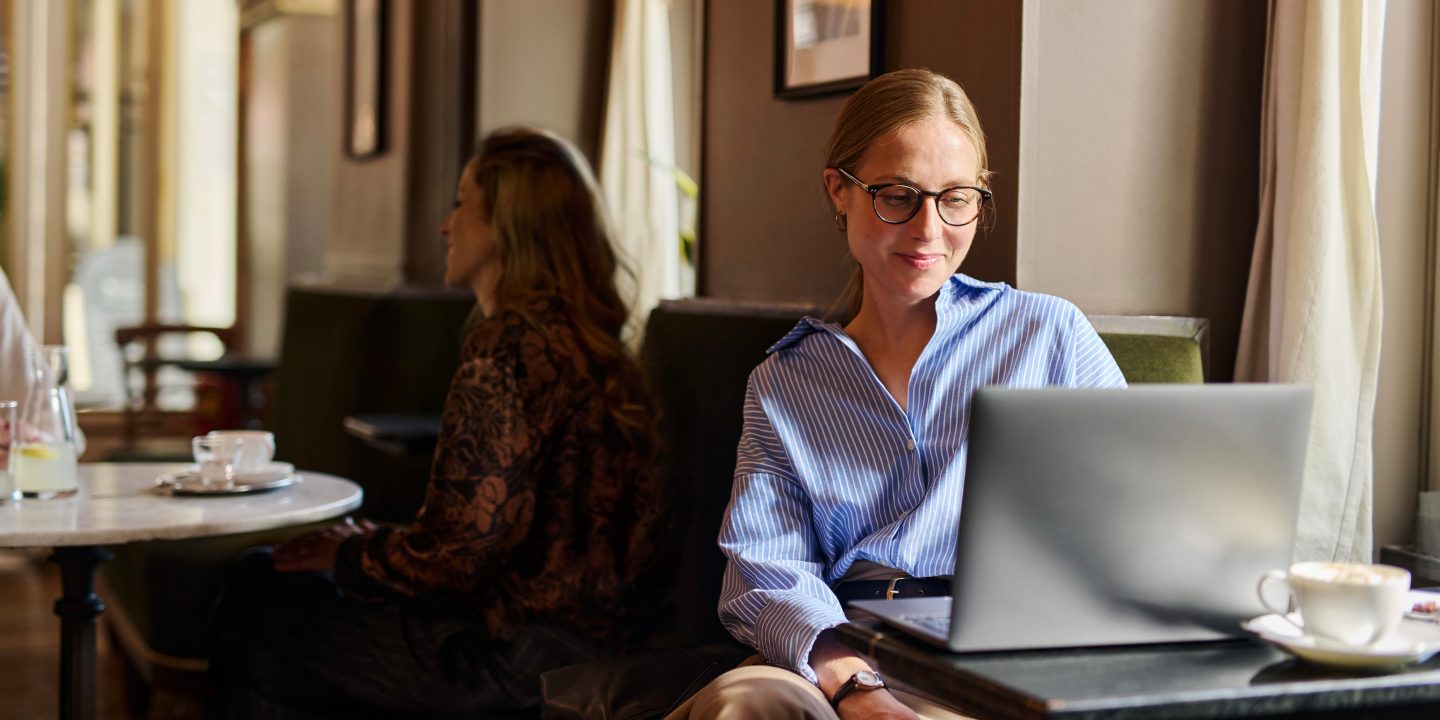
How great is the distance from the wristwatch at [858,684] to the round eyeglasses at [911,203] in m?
0.54

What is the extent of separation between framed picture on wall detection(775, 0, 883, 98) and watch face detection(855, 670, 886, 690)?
47.5 inches

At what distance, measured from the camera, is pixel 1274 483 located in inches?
47.9

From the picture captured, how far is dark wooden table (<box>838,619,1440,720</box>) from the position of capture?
42.8 inches

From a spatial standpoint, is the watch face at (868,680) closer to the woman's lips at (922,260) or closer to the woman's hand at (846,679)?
the woman's hand at (846,679)

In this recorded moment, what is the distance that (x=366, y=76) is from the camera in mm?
4906

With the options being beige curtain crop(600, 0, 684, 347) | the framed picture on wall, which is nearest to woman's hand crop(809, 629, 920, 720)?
the framed picture on wall

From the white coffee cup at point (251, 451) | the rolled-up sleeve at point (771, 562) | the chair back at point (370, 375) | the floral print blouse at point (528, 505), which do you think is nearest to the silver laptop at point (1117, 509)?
the rolled-up sleeve at point (771, 562)

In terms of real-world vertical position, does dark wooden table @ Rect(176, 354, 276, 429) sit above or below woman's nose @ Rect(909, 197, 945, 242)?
below

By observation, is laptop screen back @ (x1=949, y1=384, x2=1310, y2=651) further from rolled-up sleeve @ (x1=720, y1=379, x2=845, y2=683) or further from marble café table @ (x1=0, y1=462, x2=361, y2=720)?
marble café table @ (x1=0, y1=462, x2=361, y2=720)

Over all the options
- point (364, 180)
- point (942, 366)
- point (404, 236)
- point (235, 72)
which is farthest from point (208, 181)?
point (942, 366)

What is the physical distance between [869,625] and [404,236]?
347 cm

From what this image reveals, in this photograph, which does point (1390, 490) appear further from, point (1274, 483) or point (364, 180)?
point (364, 180)

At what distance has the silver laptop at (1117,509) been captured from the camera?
1171mm

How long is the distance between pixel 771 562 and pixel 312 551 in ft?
3.10
